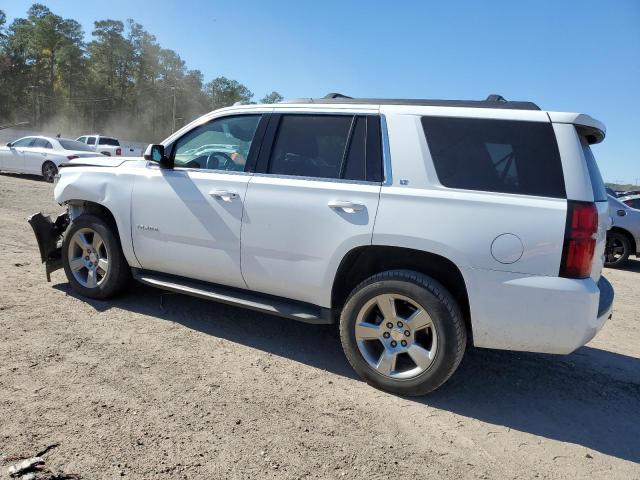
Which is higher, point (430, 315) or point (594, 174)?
point (594, 174)

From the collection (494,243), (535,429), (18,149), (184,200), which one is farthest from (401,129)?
(18,149)

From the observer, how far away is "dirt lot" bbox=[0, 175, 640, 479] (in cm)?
253

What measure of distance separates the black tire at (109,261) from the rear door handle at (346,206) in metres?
2.32

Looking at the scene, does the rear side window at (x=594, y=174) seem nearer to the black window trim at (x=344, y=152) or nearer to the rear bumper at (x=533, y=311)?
the rear bumper at (x=533, y=311)

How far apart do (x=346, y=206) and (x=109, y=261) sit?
8.29 feet

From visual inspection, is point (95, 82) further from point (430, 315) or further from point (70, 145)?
point (430, 315)

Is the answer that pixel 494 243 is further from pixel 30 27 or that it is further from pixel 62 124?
pixel 30 27

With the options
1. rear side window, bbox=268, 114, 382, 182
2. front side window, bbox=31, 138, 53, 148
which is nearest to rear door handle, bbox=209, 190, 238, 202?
rear side window, bbox=268, 114, 382, 182

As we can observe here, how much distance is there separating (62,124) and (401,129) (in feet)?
277

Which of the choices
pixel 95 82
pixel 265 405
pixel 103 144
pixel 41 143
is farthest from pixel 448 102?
pixel 95 82

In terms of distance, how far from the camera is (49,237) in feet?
16.4

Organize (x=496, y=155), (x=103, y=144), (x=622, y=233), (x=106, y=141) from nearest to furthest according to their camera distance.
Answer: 1. (x=496, y=155)
2. (x=622, y=233)
3. (x=103, y=144)
4. (x=106, y=141)

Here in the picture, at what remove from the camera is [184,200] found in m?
4.05

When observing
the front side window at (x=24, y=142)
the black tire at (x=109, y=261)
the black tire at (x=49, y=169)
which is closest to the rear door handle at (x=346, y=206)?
the black tire at (x=109, y=261)
